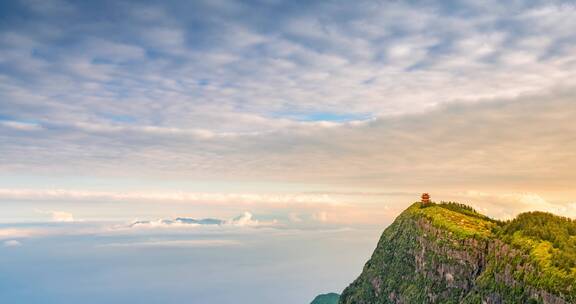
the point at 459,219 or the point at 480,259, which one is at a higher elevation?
the point at 459,219

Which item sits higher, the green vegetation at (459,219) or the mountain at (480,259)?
the green vegetation at (459,219)

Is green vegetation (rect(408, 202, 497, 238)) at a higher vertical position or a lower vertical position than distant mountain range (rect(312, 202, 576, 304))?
higher

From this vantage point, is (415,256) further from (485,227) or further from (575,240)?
(575,240)

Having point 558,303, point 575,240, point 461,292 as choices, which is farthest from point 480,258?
point 558,303

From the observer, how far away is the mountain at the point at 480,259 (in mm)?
118875

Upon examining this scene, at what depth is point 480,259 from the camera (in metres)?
148

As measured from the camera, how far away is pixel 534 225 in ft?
467

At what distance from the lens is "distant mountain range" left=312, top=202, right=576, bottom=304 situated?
119 m

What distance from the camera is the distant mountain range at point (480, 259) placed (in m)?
119

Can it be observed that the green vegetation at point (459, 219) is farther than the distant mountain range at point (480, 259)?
Yes

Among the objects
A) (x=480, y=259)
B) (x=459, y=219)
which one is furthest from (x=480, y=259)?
(x=459, y=219)

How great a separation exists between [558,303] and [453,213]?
75072mm

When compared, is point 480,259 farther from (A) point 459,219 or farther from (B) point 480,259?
(A) point 459,219

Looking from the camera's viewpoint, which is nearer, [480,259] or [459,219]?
[480,259]
